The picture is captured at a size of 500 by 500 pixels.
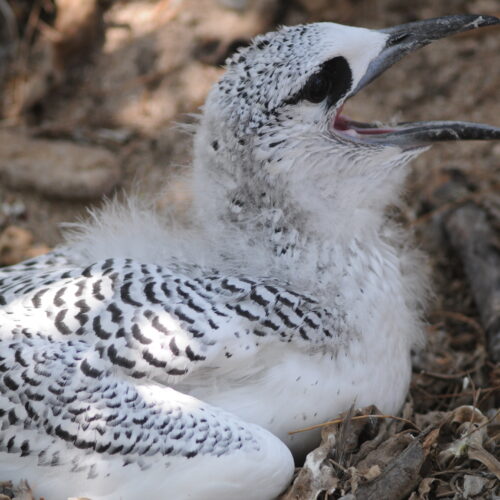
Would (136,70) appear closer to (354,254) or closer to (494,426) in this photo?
(354,254)

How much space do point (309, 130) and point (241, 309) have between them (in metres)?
0.69

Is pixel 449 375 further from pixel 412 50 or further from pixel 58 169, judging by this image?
pixel 58 169

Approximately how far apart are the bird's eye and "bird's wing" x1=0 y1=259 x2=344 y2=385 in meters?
0.69

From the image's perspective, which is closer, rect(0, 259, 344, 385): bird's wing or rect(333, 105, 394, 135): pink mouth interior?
rect(0, 259, 344, 385): bird's wing

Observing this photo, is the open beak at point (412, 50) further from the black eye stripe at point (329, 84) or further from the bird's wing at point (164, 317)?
the bird's wing at point (164, 317)

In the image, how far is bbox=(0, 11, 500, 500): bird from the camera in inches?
99.8

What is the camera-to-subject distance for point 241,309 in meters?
2.75

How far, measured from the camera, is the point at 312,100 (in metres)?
2.82

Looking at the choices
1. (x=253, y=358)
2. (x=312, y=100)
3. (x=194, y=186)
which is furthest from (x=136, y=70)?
(x=253, y=358)

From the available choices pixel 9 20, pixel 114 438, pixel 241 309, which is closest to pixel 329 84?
pixel 241 309

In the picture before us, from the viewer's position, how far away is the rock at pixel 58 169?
5.00 m

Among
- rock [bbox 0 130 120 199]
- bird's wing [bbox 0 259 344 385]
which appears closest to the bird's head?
bird's wing [bbox 0 259 344 385]

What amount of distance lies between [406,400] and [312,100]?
1.40m

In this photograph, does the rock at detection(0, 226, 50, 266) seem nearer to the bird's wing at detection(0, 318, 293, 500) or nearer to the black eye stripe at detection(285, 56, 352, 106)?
the bird's wing at detection(0, 318, 293, 500)
